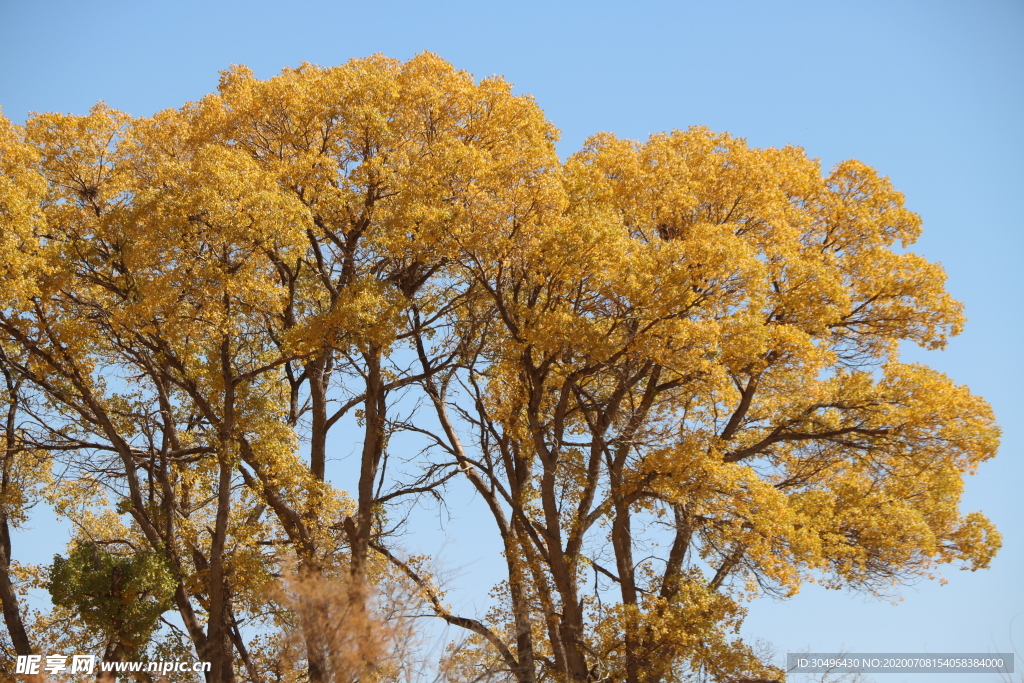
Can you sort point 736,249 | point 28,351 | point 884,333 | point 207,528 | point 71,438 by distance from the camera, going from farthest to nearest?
1. point 207,528
2. point 71,438
3. point 28,351
4. point 884,333
5. point 736,249

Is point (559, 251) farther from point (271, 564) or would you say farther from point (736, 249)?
point (271, 564)

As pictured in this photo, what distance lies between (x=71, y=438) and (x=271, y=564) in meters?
3.90

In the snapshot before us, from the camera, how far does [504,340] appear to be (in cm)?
1451

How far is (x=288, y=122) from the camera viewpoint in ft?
52.0

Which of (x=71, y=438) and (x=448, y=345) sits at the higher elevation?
(x=448, y=345)

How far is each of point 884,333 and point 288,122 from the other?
31.7 feet

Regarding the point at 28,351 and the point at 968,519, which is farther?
the point at 28,351

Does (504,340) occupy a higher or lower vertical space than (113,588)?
higher

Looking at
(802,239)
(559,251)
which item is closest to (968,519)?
(802,239)

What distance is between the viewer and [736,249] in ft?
40.1

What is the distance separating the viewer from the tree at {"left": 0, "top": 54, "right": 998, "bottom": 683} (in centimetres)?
1253

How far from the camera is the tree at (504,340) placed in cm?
1253

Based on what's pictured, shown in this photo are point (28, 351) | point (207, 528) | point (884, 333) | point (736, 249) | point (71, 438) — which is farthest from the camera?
point (207, 528)

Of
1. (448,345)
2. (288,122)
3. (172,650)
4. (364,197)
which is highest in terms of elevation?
(288,122)
